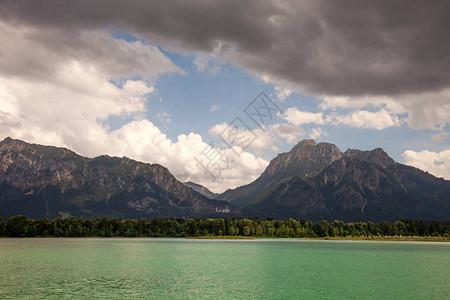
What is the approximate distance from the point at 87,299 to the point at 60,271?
36.3 meters

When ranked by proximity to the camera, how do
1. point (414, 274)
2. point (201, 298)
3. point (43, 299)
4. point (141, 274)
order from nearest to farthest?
point (43, 299) < point (201, 298) < point (141, 274) < point (414, 274)

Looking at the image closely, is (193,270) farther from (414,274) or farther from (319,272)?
(414,274)

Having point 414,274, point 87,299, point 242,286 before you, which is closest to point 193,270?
point 242,286

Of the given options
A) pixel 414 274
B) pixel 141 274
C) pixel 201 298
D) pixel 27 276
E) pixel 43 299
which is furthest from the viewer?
pixel 414 274

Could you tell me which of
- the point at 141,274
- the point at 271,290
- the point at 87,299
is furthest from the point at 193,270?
the point at 87,299

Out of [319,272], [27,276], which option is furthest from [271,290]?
[27,276]

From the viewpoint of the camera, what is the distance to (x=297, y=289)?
67062mm

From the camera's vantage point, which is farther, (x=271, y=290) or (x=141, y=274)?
(x=141, y=274)

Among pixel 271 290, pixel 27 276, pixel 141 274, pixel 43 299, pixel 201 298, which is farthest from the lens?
pixel 141 274

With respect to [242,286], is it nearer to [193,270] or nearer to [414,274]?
[193,270]

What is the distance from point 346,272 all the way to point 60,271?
6707 cm

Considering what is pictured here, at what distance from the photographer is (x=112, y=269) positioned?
305 feet

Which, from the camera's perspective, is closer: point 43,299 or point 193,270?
point 43,299

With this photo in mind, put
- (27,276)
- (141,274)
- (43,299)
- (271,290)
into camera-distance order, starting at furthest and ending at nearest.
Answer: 1. (141,274)
2. (27,276)
3. (271,290)
4. (43,299)
